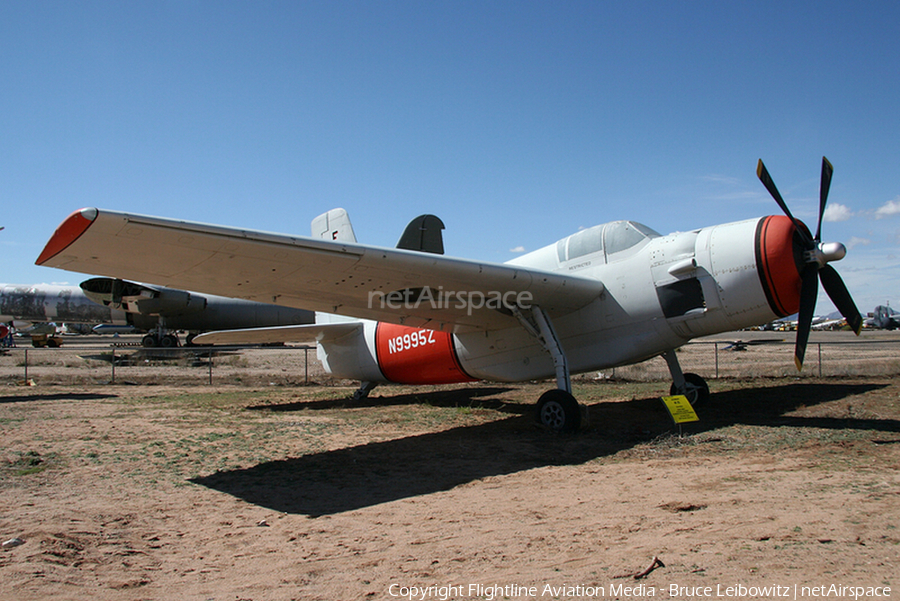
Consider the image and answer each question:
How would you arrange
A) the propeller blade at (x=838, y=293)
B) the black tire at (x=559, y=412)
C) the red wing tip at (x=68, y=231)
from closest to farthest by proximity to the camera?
the red wing tip at (x=68, y=231)
the black tire at (x=559, y=412)
the propeller blade at (x=838, y=293)

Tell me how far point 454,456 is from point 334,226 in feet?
27.5

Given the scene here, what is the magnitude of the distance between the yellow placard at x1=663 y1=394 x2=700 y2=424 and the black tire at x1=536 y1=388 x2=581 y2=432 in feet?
4.15

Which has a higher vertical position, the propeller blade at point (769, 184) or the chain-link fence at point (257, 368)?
the propeller blade at point (769, 184)

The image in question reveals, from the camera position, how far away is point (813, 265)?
792 cm

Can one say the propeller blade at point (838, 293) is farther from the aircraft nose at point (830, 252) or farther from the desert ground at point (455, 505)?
the desert ground at point (455, 505)

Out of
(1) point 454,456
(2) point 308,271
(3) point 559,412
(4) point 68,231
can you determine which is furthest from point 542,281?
(4) point 68,231

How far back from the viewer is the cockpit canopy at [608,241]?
9078 mm

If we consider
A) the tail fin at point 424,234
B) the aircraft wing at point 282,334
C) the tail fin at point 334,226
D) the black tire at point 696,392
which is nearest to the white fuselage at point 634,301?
the black tire at point 696,392

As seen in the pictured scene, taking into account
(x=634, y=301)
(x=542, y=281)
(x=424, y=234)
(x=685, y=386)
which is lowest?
(x=685, y=386)

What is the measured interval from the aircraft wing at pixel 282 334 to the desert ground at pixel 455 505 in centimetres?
198

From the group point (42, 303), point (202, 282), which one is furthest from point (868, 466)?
point (42, 303)

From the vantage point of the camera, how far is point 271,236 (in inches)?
241

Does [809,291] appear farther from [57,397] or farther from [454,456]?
[57,397]

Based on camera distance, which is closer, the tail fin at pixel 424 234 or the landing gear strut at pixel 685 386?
the landing gear strut at pixel 685 386
